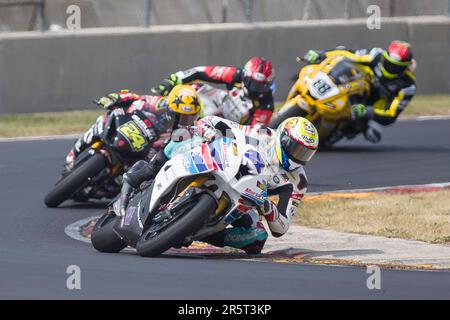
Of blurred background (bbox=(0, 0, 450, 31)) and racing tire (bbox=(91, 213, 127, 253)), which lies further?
blurred background (bbox=(0, 0, 450, 31))

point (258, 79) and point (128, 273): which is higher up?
point (128, 273)

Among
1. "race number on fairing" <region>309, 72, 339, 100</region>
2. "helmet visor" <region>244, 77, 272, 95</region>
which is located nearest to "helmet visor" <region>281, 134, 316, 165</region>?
"helmet visor" <region>244, 77, 272, 95</region>

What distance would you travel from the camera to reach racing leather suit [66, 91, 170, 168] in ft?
43.1

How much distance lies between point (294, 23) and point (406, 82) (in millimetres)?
4260

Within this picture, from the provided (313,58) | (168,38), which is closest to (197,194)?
(313,58)

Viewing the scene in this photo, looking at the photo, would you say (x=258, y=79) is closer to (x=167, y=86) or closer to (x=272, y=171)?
(x=167, y=86)

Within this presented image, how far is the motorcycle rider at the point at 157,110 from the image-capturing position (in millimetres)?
12188

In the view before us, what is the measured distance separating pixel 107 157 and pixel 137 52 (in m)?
7.52

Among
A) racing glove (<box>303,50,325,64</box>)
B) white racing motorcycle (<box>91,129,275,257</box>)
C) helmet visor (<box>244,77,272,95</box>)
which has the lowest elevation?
racing glove (<box>303,50,325,64</box>)

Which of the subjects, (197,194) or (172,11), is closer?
(197,194)

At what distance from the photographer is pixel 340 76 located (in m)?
18.0

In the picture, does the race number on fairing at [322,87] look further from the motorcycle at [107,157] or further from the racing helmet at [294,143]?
the racing helmet at [294,143]

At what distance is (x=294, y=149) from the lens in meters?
10.4

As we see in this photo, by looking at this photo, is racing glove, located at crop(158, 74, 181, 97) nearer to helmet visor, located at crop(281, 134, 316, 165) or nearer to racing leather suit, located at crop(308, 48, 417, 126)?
racing leather suit, located at crop(308, 48, 417, 126)
